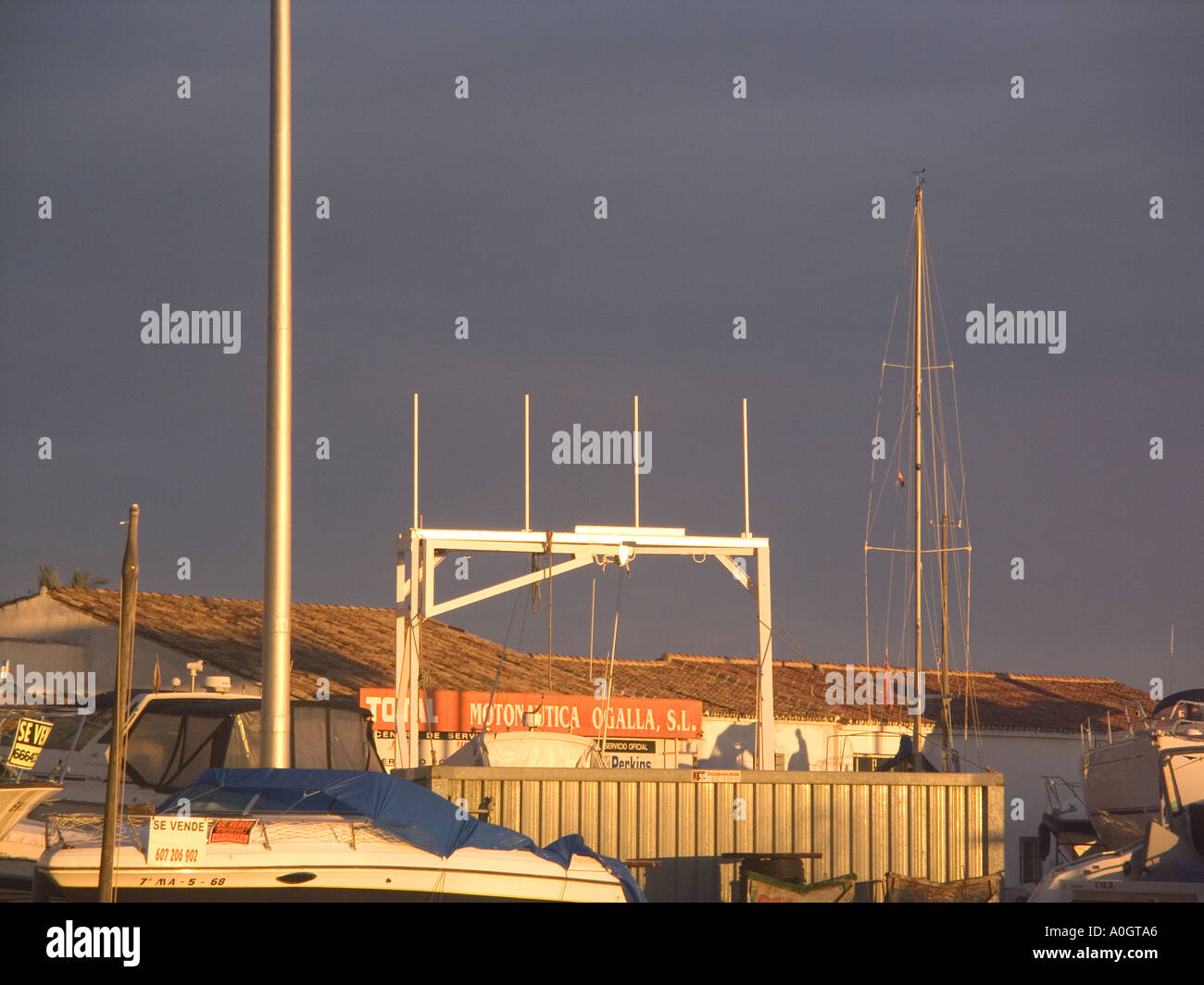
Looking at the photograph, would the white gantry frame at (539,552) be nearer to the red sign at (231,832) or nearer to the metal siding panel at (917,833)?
the metal siding panel at (917,833)

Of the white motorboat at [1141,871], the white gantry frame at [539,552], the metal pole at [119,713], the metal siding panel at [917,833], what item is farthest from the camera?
the white gantry frame at [539,552]

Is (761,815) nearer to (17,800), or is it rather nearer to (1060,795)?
(17,800)

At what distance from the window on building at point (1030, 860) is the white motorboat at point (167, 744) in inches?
945

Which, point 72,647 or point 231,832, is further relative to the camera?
point 72,647

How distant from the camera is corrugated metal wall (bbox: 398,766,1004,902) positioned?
20391 millimetres

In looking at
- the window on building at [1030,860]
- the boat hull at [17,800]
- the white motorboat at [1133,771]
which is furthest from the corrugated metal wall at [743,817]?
the window on building at [1030,860]

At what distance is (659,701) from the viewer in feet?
111

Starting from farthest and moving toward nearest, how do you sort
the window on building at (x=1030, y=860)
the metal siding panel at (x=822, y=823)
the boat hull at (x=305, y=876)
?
1. the window on building at (x=1030, y=860)
2. the metal siding panel at (x=822, y=823)
3. the boat hull at (x=305, y=876)

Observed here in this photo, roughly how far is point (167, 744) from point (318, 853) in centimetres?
558

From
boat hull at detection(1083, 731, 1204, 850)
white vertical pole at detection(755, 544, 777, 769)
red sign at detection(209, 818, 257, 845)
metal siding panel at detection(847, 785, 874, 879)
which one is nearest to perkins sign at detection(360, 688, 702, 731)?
white vertical pole at detection(755, 544, 777, 769)

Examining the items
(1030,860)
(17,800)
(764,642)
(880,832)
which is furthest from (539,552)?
(1030,860)

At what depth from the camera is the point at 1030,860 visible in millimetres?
39781

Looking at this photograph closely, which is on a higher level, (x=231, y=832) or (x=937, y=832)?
(x=231, y=832)

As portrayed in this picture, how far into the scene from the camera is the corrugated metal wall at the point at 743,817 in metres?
20.4
